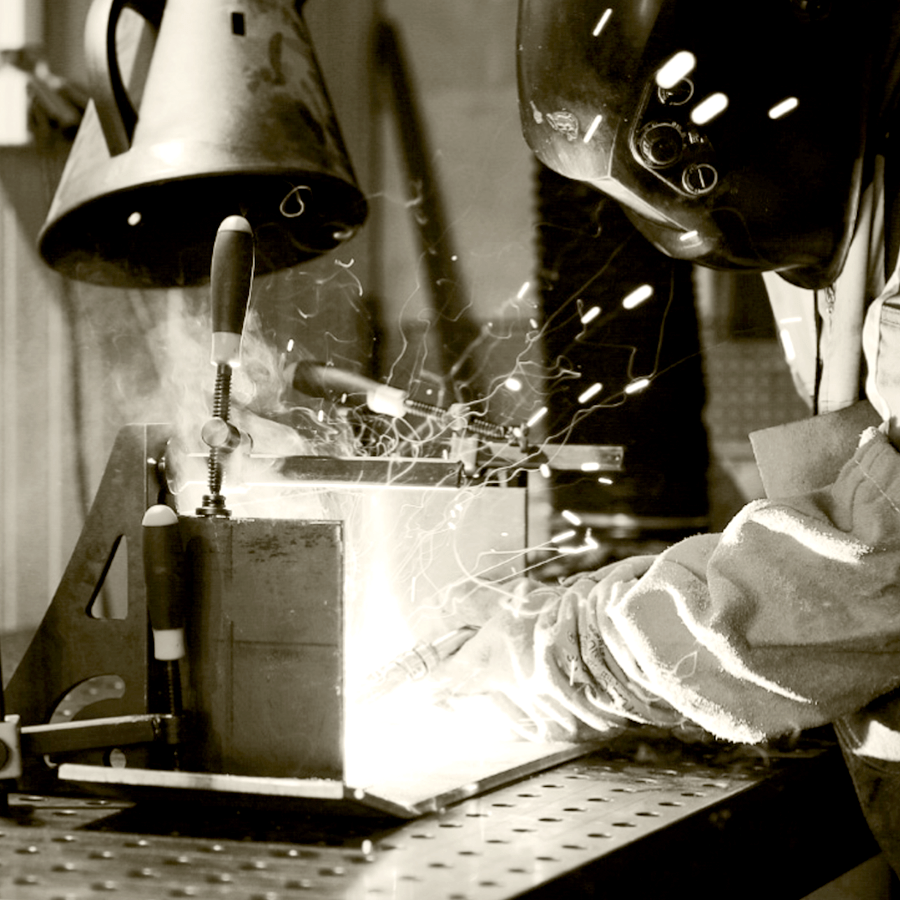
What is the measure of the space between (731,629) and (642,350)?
0.80 m

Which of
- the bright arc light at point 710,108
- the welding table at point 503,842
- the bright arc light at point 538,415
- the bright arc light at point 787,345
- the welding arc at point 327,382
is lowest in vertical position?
the welding table at point 503,842

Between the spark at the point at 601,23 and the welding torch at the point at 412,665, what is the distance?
671mm

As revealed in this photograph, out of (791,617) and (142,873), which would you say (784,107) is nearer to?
(791,617)

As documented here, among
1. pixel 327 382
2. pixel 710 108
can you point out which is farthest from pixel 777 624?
pixel 327 382

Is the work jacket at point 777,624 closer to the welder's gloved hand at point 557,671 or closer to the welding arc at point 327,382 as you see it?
the welder's gloved hand at point 557,671

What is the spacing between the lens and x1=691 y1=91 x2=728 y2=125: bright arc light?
1.06 meters

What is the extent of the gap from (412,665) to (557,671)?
0.18 meters

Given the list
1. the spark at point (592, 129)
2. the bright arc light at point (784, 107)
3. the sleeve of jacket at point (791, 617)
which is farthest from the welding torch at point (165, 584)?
the bright arc light at point (784, 107)

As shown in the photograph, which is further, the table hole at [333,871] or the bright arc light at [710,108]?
the bright arc light at [710,108]

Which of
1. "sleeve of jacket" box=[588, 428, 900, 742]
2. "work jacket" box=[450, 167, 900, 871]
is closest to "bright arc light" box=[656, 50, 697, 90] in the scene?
"work jacket" box=[450, 167, 900, 871]

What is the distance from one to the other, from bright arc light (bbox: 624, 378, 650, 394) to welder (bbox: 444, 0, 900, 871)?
0.43 meters

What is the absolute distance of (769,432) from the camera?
3.50ft

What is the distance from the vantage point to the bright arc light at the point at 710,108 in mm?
1056

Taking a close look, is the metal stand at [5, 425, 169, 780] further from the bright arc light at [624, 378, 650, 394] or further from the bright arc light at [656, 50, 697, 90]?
the bright arc light at [624, 378, 650, 394]
